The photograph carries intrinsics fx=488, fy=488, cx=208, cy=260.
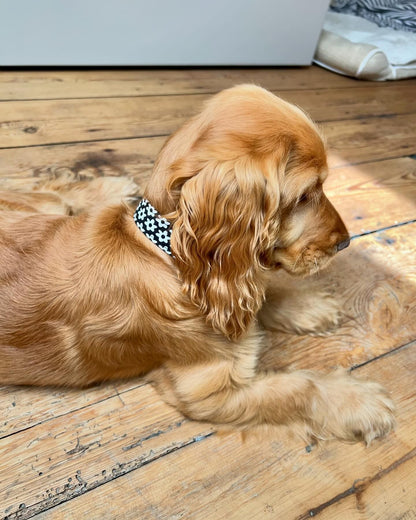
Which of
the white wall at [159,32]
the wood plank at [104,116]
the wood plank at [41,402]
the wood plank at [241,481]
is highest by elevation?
the white wall at [159,32]

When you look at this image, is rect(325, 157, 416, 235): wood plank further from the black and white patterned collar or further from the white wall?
the white wall

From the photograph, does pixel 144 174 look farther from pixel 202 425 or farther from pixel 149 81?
pixel 202 425

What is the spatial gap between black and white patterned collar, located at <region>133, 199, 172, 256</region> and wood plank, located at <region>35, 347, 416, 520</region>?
0.66m

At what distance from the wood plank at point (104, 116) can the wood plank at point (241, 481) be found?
1.84m

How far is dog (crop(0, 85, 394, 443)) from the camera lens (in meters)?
1.32

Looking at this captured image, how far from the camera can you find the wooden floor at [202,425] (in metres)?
1.42

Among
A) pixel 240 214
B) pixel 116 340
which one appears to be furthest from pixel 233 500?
pixel 240 214

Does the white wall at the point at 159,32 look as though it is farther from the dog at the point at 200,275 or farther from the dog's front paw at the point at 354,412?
the dog's front paw at the point at 354,412

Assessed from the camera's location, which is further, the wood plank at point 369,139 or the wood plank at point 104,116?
the wood plank at point 369,139

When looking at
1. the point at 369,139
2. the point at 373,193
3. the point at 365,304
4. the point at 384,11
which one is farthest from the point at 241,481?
the point at 384,11

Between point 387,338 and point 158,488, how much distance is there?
42.6 inches

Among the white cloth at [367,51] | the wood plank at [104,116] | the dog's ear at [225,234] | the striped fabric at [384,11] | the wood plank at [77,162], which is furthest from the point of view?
the striped fabric at [384,11]

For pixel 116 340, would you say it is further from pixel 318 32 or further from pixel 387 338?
pixel 318 32

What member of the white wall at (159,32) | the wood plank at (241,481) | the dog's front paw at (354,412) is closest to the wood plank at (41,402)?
the wood plank at (241,481)
